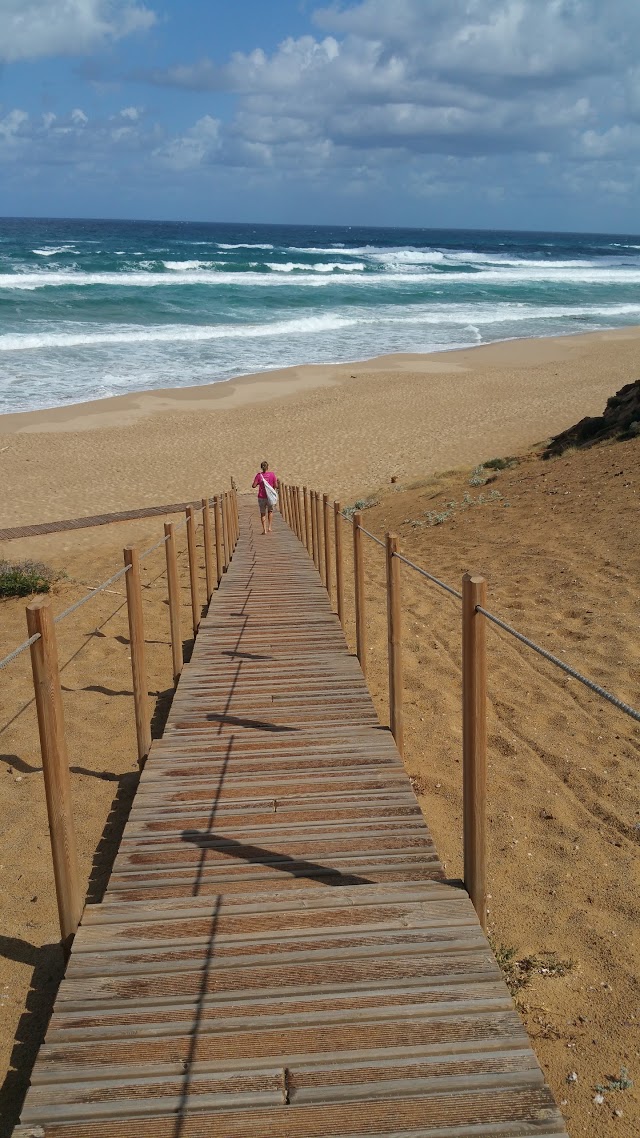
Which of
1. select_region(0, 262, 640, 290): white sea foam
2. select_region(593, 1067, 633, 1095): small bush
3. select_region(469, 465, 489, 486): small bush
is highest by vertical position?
select_region(0, 262, 640, 290): white sea foam

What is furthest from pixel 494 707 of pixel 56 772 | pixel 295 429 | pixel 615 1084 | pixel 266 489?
pixel 295 429

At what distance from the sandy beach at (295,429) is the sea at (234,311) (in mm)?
2724

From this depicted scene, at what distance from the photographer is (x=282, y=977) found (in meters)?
3.35

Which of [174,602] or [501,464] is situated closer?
[174,602]

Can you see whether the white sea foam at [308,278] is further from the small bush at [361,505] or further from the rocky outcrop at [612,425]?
the rocky outcrop at [612,425]

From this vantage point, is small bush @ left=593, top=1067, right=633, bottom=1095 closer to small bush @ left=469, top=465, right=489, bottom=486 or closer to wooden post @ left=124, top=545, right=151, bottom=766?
wooden post @ left=124, top=545, right=151, bottom=766

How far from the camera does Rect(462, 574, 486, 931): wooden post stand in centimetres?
381

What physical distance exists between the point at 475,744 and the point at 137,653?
2502 millimetres

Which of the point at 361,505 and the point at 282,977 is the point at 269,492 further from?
the point at 282,977

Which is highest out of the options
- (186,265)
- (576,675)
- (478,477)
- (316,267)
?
(316,267)

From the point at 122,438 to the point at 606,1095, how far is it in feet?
68.3

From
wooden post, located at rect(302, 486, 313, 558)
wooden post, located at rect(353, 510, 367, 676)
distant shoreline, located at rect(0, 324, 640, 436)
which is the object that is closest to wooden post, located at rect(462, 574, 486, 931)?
wooden post, located at rect(353, 510, 367, 676)

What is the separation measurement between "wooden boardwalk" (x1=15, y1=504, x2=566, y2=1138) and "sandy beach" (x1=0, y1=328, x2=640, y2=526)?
41.2 feet

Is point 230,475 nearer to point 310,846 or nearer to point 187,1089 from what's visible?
point 310,846
